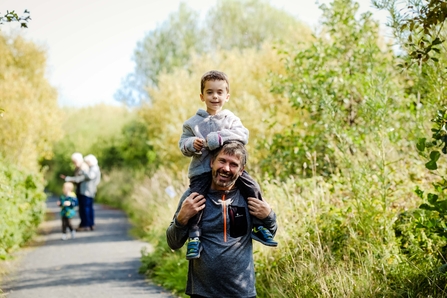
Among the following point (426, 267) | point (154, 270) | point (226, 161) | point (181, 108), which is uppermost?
point (181, 108)

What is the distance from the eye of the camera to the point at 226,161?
12.6ft

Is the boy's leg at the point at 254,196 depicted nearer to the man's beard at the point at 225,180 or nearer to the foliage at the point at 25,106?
the man's beard at the point at 225,180

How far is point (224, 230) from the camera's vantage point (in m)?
3.86

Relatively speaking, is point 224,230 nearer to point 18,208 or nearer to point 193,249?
point 193,249

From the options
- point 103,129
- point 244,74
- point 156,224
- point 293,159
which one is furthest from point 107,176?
point 293,159

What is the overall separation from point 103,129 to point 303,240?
30.8 m

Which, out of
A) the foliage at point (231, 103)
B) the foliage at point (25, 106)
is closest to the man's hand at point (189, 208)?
the foliage at point (231, 103)

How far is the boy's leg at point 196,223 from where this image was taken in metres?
3.78

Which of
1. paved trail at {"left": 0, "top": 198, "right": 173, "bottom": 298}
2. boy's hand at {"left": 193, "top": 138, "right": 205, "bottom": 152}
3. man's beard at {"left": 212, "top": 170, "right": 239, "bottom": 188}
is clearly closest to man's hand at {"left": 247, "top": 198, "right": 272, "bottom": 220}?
man's beard at {"left": 212, "top": 170, "right": 239, "bottom": 188}

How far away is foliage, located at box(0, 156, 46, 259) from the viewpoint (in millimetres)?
9505

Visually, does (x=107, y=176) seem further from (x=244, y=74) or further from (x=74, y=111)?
(x=74, y=111)

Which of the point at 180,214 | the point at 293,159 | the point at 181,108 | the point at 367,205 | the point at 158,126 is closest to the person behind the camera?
the point at 180,214

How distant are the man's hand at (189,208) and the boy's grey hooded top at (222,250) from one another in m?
0.08

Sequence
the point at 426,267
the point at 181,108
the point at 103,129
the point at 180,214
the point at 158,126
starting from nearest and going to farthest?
the point at 180,214
the point at 426,267
the point at 181,108
the point at 158,126
the point at 103,129
